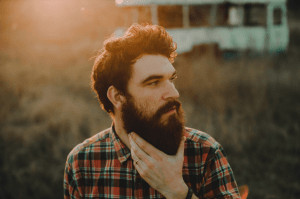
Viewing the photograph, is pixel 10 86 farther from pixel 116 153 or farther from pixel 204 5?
pixel 204 5

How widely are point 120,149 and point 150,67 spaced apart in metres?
0.63

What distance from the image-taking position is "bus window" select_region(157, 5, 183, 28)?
1269 cm

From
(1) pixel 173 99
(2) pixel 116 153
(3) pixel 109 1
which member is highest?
(3) pixel 109 1

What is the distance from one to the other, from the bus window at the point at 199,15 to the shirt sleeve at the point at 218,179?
1224cm

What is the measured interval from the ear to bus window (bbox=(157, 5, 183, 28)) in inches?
442

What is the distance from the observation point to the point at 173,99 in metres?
1.71

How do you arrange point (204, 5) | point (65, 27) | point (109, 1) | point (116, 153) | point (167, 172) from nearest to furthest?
point (167, 172)
point (116, 153)
point (109, 1)
point (65, 27)
point (204, 5)

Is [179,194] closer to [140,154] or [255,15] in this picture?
[140,154]

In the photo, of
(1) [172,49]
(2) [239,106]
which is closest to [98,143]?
(1) [172,49]

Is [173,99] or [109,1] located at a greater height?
[109,1]

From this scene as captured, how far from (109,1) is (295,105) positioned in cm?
566

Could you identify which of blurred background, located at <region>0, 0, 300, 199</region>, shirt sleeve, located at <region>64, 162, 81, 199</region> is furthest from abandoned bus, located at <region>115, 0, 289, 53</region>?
shirt sleeve, located at <region>64, 162, 81, 199</region>

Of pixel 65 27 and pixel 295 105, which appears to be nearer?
pixel 295 105

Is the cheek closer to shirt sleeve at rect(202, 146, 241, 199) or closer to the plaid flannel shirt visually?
the plaid flannel shirt
